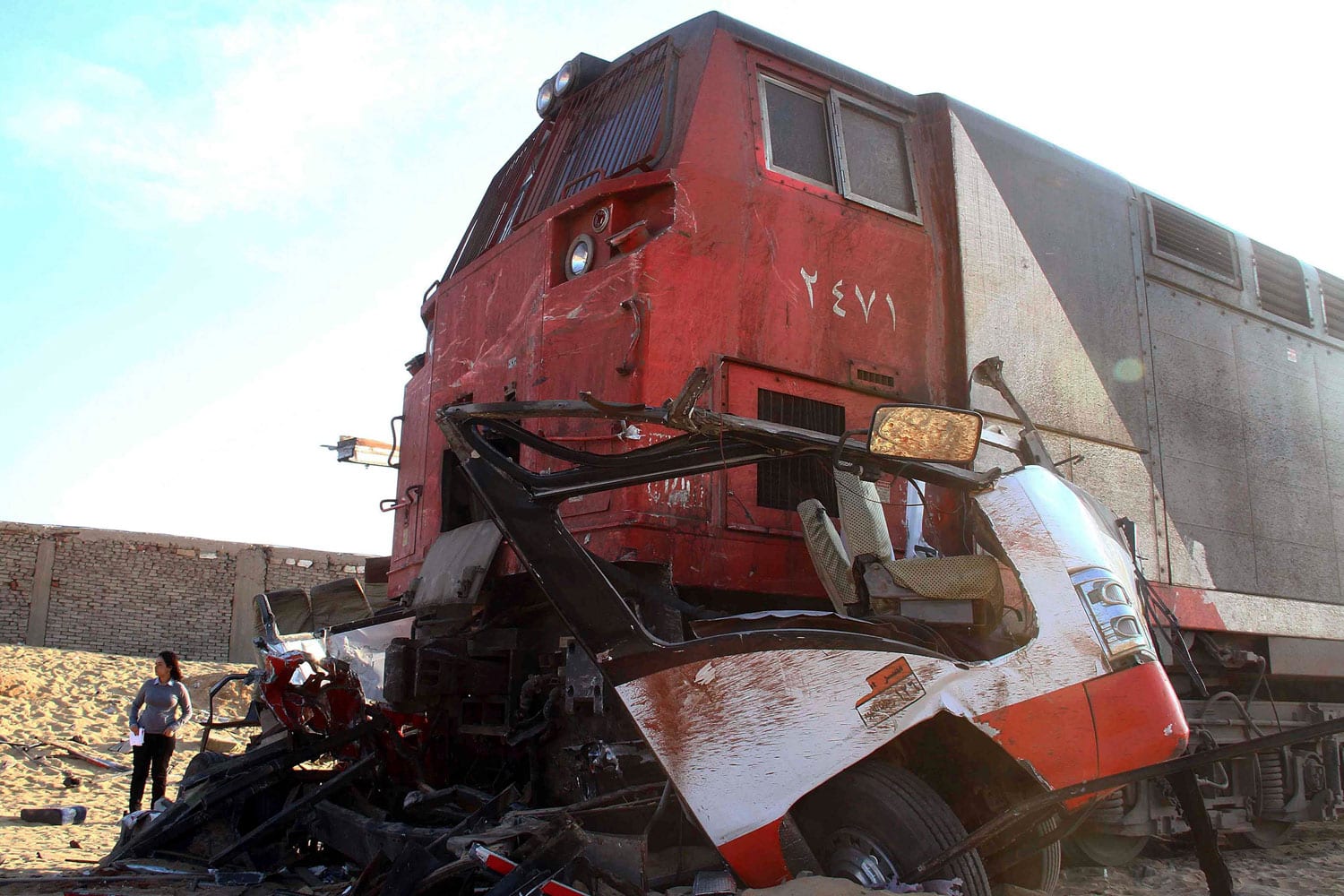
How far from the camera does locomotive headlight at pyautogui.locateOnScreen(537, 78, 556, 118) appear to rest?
5.66 m

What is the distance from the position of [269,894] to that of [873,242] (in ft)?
12.5

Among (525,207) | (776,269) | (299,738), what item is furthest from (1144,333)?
(299,738)

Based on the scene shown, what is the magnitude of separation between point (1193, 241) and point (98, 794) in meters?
10.7

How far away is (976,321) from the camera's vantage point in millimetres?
4941

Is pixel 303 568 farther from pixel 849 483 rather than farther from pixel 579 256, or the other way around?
pixel 849 483

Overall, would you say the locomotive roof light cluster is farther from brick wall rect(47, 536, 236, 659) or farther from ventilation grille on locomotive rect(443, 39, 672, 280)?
brick wall rect(47, 536, 236, 659)

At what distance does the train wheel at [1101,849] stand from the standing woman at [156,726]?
6.70 m

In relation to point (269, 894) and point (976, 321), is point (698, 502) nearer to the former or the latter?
point (976, 321)

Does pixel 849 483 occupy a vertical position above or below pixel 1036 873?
above

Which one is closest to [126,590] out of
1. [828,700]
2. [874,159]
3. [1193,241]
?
[874,159]

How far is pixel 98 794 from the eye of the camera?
32.4 ft

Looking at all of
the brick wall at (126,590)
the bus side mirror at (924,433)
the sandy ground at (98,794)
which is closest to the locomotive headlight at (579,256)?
the bus side mirror at (924,433)

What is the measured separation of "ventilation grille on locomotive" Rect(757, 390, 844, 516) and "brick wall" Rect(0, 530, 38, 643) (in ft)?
60.1

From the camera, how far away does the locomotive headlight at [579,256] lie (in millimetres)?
4449
